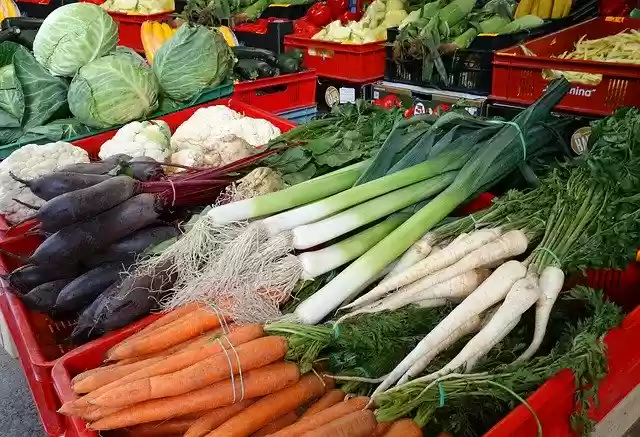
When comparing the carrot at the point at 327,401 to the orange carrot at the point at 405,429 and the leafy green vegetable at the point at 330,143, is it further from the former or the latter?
the leafy green vegetable at the point at 330,143

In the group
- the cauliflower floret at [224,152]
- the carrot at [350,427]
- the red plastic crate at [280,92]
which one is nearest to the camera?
the carrot at [350,427]

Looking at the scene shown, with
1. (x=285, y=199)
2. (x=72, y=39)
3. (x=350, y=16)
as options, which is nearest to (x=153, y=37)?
(x=72, y=39)

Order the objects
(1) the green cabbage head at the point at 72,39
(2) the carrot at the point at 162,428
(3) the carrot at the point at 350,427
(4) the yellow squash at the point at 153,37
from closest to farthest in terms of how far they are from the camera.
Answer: (3) the carrot at the point at 350,427, (2) the carrot at the point at 162,428, (1) the green cabbage head at the point at 72,39, (4) the yellow squash at the point at 153,37

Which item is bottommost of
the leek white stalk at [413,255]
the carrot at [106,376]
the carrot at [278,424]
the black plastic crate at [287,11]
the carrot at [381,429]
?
the carrot at [278,424]

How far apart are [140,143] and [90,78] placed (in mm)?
561

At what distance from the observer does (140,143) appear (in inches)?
93.0

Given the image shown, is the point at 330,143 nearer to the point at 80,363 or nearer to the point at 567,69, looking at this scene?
the point at 80,363

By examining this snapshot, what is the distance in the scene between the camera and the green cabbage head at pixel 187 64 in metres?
2.93

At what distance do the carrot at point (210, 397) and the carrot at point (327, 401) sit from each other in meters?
0.07

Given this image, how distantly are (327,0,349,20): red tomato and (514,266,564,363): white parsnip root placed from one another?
4329 millimetres

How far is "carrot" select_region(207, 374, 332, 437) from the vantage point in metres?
1.20

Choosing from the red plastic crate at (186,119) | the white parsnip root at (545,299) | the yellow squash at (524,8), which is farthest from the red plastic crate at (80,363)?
the yellow squash at (524,8)

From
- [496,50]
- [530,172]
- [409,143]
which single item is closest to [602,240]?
[530,172]

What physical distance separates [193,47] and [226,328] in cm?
201
